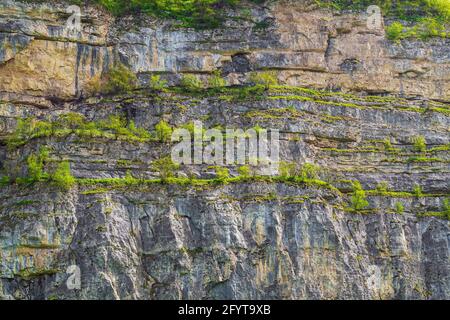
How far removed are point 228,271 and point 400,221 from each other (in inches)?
466

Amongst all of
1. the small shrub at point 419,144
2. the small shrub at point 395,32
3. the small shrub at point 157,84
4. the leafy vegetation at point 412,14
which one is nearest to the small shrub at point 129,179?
the small shrub at point 157,84

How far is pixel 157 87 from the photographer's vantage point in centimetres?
7694

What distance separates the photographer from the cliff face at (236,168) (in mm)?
65000

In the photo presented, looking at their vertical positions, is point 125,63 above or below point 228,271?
above

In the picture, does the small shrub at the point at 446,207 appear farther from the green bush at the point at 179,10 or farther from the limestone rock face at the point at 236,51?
the green bush at the point at 179,10

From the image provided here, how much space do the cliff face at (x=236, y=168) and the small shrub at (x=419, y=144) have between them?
22cm

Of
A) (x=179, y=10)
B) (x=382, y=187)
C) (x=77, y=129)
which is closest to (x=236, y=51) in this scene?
(x=179, y=10)

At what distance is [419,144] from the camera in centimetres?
7475

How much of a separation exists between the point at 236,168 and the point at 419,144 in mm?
12506

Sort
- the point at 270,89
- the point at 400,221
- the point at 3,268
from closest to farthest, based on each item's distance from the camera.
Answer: the point at 3,268, the point at 400,221, the point at 270,89

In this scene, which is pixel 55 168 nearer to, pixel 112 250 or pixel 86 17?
pixel 112 250

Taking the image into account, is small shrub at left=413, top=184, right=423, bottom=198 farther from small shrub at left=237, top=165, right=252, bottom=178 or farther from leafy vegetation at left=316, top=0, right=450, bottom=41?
leafy vegetation at left=316, top=0, right=450, bottom=41

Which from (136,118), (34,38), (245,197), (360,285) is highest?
(34,38)

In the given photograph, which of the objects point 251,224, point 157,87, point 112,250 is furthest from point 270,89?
point 112,250
